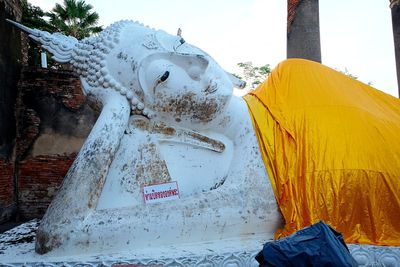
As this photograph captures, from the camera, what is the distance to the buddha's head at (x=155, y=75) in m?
2.41

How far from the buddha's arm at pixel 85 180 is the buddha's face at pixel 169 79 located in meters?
0.20

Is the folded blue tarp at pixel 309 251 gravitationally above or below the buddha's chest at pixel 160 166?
below

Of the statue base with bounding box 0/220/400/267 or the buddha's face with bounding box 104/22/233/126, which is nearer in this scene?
the statue base with bounding box 0/220/400/267

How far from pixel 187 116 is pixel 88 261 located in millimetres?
1065

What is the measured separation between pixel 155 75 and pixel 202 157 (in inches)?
22.7

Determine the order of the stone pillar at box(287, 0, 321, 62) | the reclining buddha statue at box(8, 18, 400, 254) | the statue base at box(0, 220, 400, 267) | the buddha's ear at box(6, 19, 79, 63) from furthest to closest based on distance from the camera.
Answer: the stone pillar at box(287, 0, 321, 62)
the buddha's ear at box(6, 19, 79, 63)
the reclining buddha statue at box(8, 18, 400, 254)
the statue base at box(0, 220, 400, 267)

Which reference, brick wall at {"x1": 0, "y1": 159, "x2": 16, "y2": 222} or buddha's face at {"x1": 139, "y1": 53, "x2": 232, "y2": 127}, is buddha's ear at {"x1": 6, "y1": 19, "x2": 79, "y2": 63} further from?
brick wall at {"x1": 0, "y1": 159, "x2": 16, "y2": 222}

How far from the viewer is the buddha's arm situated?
1914 mm

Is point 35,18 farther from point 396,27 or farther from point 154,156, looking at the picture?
point 154,156

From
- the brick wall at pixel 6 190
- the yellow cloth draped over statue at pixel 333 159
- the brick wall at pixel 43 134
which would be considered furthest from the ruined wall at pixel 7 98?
the yellow cloth draped over statue at pixel 333 159

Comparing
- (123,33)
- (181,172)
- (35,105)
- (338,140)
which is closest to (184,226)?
(181,172)

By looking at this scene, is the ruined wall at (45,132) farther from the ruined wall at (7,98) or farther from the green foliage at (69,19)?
the green foliage at (69,19)

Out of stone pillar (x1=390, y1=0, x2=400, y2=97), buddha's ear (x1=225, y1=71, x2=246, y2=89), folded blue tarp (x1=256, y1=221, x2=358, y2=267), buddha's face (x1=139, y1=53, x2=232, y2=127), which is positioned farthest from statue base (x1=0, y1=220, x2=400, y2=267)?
stone pillar (x1=390, y1=0, x2=400, y2=97)

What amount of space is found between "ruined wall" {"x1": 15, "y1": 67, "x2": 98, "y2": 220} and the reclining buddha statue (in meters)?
4.70
